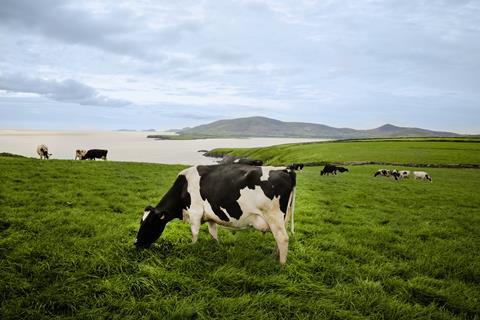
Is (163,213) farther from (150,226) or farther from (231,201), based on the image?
(231,201)

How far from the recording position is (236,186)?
20.6ft

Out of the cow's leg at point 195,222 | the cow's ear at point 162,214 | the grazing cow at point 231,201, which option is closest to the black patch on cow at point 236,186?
the grazing cow at point 231,201

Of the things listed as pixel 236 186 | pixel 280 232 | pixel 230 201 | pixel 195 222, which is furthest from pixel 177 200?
pixel 280 232

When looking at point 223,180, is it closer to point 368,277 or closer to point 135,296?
point 135,296

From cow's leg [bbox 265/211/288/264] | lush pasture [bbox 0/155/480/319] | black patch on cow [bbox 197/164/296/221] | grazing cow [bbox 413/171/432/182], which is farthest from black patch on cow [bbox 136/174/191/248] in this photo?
grazing cow [bbox 413/171/432/182]

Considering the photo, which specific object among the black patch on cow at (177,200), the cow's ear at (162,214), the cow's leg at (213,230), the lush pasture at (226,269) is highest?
the black patch on cow at (177,200)

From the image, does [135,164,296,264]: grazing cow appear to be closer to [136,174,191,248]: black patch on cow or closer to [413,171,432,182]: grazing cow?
[136,174,191,248]: black patch on cow

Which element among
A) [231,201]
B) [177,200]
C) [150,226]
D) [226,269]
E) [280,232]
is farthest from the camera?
[177,200]

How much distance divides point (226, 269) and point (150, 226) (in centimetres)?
204

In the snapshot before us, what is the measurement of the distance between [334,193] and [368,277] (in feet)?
36.0

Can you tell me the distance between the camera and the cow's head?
20.8 ft

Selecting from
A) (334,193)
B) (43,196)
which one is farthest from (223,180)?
(334,193)

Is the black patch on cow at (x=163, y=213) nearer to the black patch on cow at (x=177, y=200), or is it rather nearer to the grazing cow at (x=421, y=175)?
the black patch on cow at (x=177, y=200)

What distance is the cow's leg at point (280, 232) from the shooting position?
5949 millimetres
